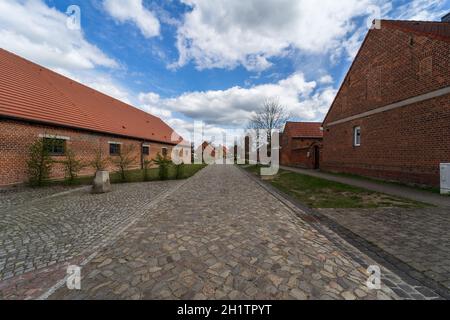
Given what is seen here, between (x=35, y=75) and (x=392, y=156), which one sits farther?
(x=35, y=75)

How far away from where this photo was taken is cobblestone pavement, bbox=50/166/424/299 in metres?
2.18

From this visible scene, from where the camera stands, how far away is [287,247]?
3.28 m

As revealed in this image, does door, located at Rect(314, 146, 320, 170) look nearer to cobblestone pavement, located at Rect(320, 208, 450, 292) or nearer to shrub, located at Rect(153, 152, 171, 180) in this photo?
cobblestone pavement, located at Rect(320, 208, 450, 292)

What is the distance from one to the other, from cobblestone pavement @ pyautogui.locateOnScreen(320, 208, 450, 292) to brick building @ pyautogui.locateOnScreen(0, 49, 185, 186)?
10.8 m

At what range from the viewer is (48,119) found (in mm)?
10242

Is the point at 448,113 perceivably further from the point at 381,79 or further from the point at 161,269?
the point at 161,269

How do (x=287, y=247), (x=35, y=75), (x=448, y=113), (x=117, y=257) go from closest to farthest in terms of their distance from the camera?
(x=117, y=257)
(x=287, y=247)
(x=448, y=113)
(x=35, y=75)

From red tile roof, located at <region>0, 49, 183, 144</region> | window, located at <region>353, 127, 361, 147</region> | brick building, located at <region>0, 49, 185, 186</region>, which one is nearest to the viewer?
brick building, located at <region>0, 49, 185, 186</region>

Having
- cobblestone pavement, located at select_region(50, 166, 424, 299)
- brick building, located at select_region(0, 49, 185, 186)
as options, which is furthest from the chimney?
brick building, located at select_region(0, 49, 185, 186)

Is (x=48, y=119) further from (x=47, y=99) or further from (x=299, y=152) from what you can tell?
(x=299, y=152)

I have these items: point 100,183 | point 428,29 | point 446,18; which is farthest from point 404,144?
point 100,183

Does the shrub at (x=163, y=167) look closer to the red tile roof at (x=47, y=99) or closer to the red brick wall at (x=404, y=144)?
the red tile roof at (x=47, y=99)

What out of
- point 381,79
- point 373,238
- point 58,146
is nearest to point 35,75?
point 58,146
